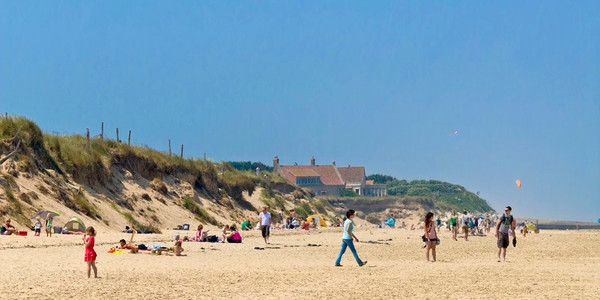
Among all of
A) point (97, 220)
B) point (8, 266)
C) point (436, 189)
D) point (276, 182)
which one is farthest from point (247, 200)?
point (436, 189)

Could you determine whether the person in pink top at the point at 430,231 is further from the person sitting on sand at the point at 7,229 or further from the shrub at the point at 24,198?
the shrub at the point at 24,198

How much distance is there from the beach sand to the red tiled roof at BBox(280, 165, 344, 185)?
83.4 m

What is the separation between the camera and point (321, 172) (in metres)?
110

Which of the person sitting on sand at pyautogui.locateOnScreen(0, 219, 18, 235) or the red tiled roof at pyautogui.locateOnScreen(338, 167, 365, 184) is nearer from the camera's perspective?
the person sitting on sand at pyautogui.locateOnScreen(0, 219, 18, 235)

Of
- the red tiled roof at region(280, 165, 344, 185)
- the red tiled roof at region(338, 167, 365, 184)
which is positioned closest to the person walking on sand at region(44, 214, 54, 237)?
the red tiled roof at region(280, 165, 344, 185)

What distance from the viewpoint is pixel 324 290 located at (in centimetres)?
1237

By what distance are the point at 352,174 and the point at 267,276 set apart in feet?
331

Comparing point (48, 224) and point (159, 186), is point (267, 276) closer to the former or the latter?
point (48, 224)

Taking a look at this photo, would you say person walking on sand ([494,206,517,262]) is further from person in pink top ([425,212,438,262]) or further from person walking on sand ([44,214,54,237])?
person walking on sand ([44,214,54,237])

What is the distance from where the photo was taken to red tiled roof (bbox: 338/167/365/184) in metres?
114

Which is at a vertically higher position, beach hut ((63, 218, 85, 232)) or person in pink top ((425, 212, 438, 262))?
beach hut ((63, 218, 85, 232))

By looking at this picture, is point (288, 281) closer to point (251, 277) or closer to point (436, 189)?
point (251, 277)

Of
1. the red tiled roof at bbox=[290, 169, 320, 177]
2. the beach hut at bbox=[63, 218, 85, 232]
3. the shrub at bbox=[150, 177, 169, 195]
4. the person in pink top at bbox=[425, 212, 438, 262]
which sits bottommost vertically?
the person in pink top at bbox=[425, 212, 438, 262]

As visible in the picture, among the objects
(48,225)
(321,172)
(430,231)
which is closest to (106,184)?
(48,225)
